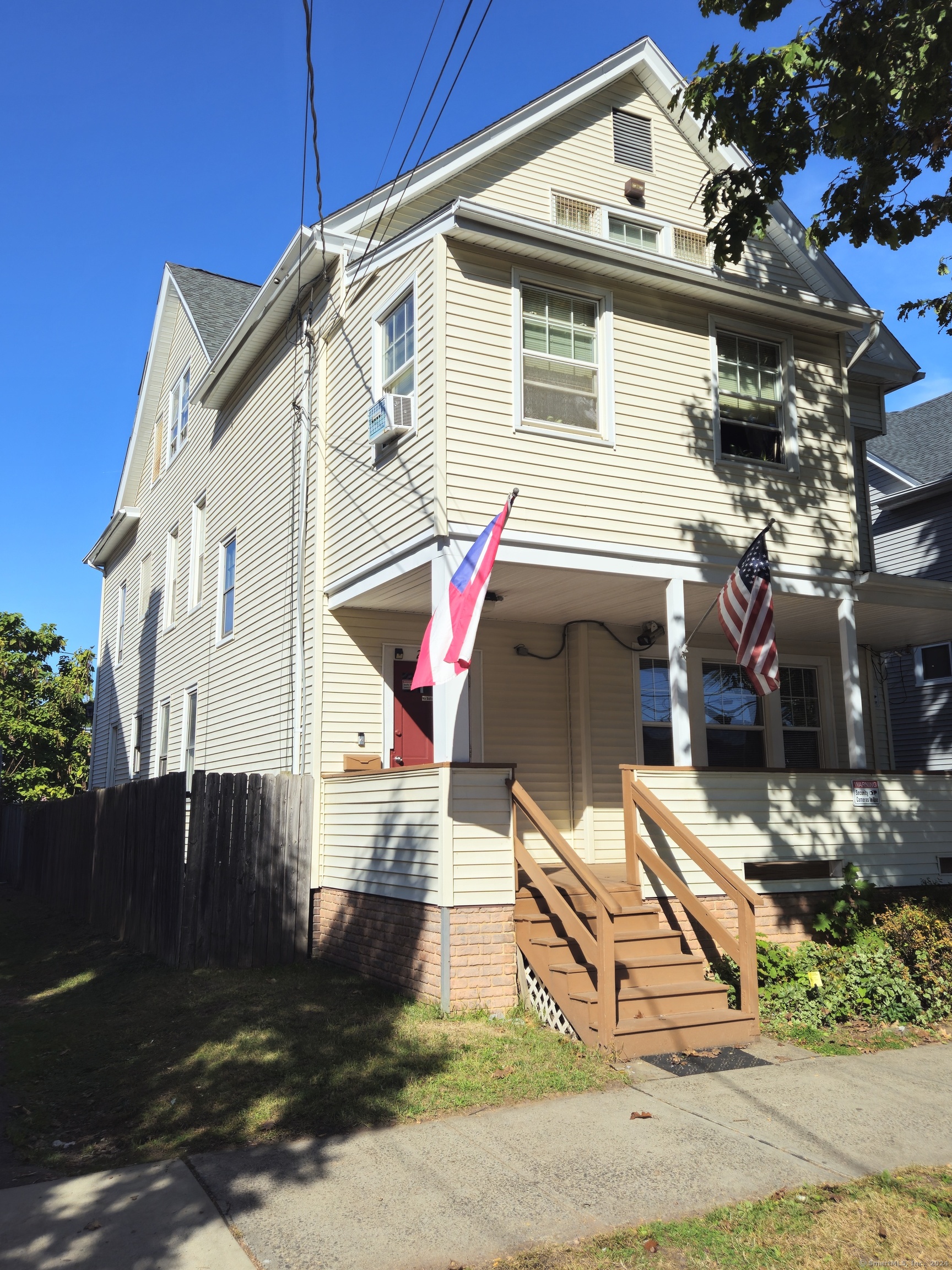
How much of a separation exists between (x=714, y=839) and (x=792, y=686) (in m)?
4.98

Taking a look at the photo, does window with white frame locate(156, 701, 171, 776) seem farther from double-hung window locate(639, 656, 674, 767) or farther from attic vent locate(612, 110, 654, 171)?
attic vent locate(612, 110, 654, 171)

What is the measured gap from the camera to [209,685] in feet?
52.3

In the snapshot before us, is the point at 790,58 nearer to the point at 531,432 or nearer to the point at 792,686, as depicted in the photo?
the point at 531,432

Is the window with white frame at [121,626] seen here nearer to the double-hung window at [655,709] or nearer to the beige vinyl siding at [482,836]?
the double-hung window at [655,709]

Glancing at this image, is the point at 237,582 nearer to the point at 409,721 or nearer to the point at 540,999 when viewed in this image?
the point at 409,721

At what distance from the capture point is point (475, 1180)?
5.21 metres

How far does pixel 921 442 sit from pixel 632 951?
1737 centimetres

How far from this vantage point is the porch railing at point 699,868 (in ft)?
26.8

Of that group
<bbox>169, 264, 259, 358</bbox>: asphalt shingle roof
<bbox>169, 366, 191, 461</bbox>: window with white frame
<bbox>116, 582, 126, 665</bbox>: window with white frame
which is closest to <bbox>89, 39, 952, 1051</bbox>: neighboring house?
<bbox>169, 264, 259, 358</bbox>: asphalt shingle roof

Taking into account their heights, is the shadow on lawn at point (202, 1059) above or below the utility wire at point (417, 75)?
below

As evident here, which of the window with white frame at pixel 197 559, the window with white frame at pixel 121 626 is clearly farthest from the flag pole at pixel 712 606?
the window with white frame at pixel 121 626

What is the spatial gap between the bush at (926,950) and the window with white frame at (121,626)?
1759 centimetres

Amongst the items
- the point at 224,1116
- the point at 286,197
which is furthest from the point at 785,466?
the point at 224,1116

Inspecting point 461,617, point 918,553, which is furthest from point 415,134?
point 918,553
